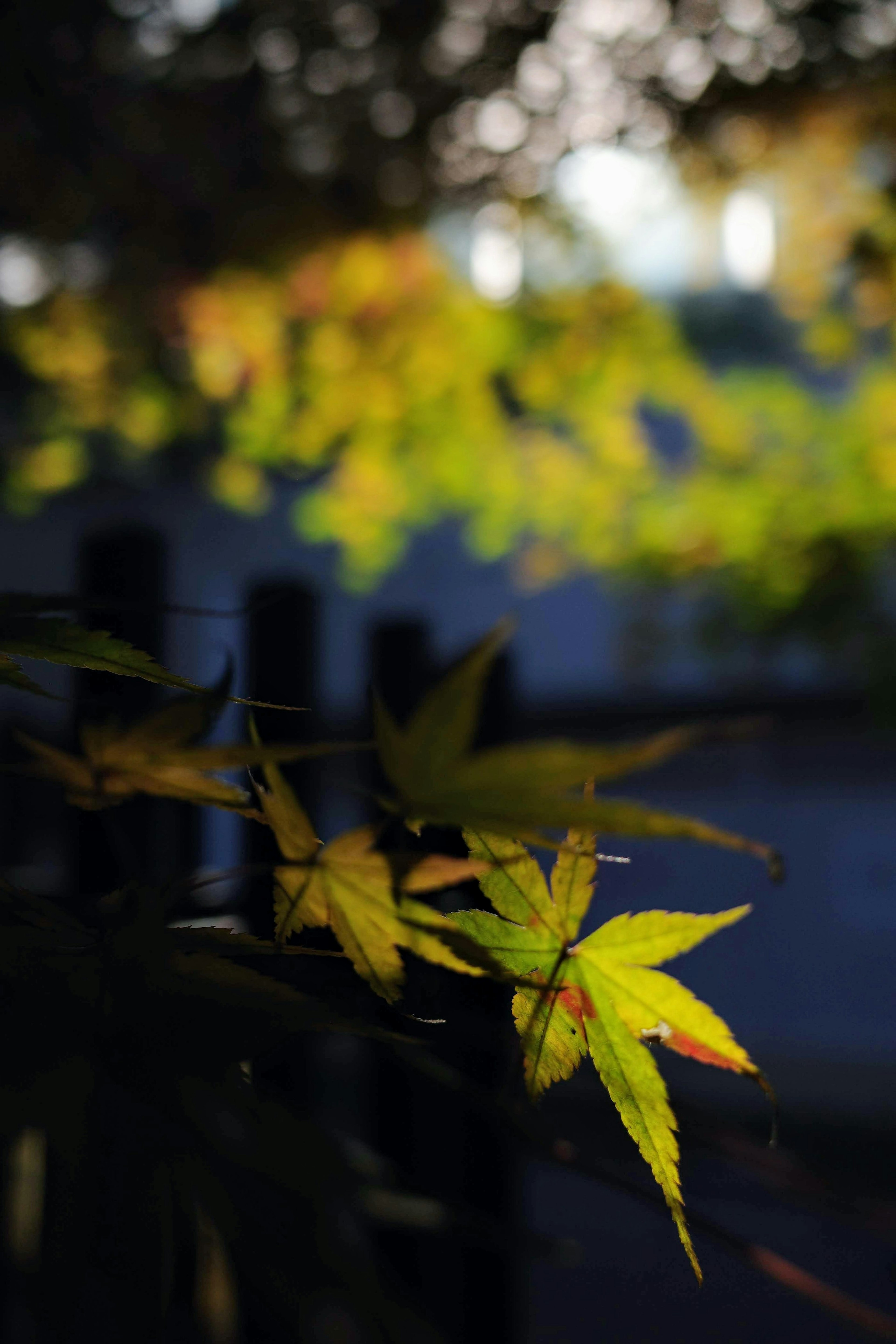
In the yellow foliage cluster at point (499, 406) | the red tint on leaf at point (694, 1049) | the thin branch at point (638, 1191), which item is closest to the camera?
the thin branch at point (638, 1191)

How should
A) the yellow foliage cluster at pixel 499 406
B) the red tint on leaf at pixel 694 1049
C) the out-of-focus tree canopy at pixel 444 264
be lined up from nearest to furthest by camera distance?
the red tint on leaf at pixel 694 1049
the out-of-focus tree canopy at pixel 444 264
the yellow foliage cluster at pixel 499 406

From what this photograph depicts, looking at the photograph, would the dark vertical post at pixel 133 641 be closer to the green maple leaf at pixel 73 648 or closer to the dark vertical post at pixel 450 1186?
the dark vertical post at pixel 450 1186

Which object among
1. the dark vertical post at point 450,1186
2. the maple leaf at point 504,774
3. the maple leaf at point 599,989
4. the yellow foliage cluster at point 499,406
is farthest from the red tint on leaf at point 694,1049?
the yellow foliage cluster at point 499,406

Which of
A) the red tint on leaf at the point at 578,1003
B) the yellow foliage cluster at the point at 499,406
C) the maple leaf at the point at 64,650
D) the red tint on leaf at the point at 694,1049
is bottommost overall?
the red tint on leaf at the point at 694,1049

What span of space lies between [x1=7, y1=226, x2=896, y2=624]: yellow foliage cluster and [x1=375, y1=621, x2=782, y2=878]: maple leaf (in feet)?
9.54

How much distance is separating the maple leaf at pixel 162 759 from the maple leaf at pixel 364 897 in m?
0.02

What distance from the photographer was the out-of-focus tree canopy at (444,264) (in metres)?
2.50

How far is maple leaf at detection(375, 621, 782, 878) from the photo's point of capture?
0.20 m

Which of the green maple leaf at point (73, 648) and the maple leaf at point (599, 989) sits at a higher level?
the green maple leaf at point (73, 648)

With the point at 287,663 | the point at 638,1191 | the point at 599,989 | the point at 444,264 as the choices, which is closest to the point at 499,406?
the point at 444,264

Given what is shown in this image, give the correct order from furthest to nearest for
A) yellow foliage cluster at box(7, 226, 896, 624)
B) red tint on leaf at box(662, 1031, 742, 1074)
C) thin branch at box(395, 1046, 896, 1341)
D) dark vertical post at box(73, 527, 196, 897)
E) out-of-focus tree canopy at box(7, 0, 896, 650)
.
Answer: yellow foliage cluster at box(7, 226, 896, 624)
out-of-focus tree canopy at box(7, 0, 896, 650)
dark vertical post at box(73, 527, 196, 897)
red tint on leaf at box(662, 1031, 742, 1074)
thin branch at box(395, 1046, 896, 1341)

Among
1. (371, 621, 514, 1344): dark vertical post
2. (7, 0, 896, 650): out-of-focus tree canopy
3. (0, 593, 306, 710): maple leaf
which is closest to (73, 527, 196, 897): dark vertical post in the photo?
(371, 621, 514, 1344): dark vertical post

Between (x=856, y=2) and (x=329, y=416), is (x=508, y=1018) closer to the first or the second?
(x=856, y=2)

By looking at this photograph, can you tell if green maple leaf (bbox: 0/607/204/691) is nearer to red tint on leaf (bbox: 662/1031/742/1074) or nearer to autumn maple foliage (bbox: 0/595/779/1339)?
autumn maple foliage (bbox: 0/595/779/1339)
